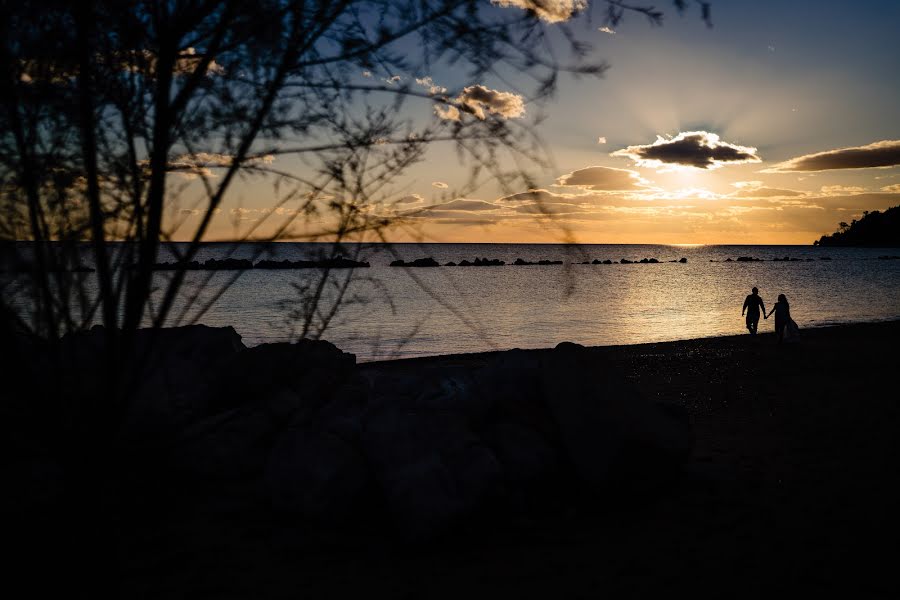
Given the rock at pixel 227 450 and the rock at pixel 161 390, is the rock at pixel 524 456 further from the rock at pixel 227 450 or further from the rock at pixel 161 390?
the rock at pixel 161 390

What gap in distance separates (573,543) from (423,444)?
1.46 meters

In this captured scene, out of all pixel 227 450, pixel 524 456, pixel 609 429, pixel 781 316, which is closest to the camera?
pixel 609 429

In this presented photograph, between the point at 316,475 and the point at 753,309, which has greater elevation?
the point at 753,309

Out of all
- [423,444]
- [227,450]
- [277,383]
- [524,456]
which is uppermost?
[277,383]

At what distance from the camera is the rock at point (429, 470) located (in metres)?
4.79

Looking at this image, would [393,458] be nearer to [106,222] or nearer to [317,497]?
[317,497]

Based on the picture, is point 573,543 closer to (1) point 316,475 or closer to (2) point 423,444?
(2) point 423,444

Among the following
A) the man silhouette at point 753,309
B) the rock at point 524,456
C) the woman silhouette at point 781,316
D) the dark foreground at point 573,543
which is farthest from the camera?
the man silhouette at point 753,309

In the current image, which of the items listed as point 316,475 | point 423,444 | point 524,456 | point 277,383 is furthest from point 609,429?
point 277,383

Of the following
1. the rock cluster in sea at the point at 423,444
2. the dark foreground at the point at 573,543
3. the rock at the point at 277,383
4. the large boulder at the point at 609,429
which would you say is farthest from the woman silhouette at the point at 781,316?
the rock at the point at 277,383

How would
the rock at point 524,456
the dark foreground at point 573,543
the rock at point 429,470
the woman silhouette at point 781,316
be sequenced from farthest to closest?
the woman silhouette at point 781,316
the rock at point 524,456
the rock at point 429,470
the dark foreground at point 573,543

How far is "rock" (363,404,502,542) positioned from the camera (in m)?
4.79

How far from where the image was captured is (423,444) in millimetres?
5117

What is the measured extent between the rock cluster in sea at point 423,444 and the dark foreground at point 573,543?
0.13 m
